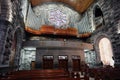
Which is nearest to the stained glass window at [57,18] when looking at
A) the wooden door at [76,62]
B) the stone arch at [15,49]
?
the wooden door at [76,62]

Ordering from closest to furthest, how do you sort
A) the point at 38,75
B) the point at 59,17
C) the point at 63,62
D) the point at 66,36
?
1. the point at 38,75
2. the point at 63,62
3. the point at 66,36
4. the point at 59,17

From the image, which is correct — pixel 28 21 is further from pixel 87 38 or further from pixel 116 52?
pixel 116 52

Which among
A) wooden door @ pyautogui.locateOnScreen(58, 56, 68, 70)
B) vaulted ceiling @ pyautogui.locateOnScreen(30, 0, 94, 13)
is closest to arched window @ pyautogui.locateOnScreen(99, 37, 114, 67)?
wooden door @ pyautogui.locateOnScreen(58, 56, 68, 70)

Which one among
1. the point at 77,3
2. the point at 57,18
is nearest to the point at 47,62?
the point at 57,18

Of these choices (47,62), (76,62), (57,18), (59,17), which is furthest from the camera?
(59,17)

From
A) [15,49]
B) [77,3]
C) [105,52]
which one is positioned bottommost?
[105,52]

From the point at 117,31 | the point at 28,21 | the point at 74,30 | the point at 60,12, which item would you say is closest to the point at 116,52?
the point at 117,31

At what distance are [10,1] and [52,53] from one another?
847cm

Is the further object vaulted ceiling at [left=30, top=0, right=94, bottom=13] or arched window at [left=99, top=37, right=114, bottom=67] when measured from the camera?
vaulted ceiling at [left=30, top=0, right=94, bottom=13]

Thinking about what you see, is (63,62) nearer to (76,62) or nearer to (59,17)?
(76,62)

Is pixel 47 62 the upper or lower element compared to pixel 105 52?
lower

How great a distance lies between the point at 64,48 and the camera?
554 inches

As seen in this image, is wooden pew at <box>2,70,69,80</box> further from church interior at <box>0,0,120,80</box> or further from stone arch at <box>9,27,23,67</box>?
church interior at <box>0,0,120,80</box>

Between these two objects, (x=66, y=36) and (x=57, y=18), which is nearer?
(x=66, y=36)
